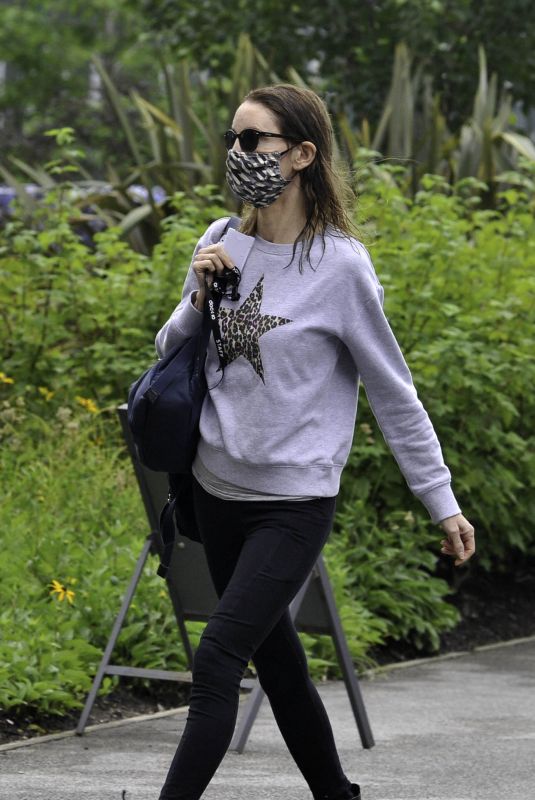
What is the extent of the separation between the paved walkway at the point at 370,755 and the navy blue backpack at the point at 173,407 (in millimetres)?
1270

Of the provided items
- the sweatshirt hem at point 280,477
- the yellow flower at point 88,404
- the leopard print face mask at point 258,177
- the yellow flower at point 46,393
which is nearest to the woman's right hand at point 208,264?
the leopard print face mask at point 258,177

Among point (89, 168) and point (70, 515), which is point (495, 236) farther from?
point (89, 168)

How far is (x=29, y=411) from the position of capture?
845 centimetres

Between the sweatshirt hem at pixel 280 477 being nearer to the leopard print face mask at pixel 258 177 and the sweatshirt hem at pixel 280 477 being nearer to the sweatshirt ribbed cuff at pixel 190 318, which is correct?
the sweatshirt ribbed cuff at pixel 190 318

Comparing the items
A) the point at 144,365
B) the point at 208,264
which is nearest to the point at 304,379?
the point at 208,264

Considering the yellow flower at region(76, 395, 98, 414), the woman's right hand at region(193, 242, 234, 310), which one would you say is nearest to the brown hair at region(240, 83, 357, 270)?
the woman's right hand at region(193, 242, 234, 310)

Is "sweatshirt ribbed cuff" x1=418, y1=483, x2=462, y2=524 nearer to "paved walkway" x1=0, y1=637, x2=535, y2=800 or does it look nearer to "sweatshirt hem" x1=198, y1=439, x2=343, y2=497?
"sweatshirt hem" x1=198, y1=439, x2=343, y2=497

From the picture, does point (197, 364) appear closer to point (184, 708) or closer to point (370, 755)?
point (370, 755)

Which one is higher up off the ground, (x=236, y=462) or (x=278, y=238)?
(x=278, y=238)

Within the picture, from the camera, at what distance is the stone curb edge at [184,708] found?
16.6ft

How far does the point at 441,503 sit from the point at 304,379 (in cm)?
43

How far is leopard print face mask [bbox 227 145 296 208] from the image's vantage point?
11.5 ft

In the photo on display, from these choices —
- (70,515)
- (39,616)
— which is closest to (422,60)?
(70,515)

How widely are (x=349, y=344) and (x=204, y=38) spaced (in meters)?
11.8
